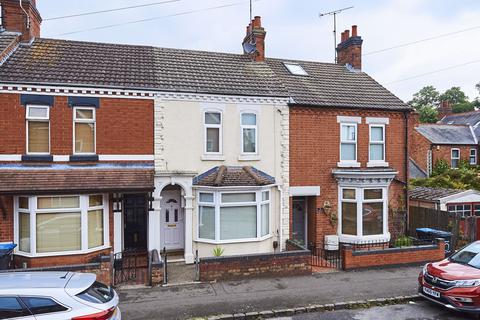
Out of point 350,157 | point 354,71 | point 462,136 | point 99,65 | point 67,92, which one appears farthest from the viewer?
point 462,136

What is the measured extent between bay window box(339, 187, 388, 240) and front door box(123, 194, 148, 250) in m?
7.68

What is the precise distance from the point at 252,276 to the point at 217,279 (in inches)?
41.6

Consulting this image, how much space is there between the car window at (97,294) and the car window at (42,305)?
33cm

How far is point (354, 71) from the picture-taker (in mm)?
17891

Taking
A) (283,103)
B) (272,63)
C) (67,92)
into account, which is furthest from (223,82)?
(67,92)

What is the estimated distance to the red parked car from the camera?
7.60m

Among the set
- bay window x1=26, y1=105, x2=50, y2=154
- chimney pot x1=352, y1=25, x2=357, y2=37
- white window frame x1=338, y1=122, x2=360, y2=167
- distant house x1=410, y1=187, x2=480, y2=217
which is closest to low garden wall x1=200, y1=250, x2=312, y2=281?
white window frame x1=338, y1=122, x2=360, y2=167

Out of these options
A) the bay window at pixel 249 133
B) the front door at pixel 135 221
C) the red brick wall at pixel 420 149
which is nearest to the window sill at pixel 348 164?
the bay window at pixel 249 133

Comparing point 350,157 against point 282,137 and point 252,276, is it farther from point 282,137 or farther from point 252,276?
point 252,276

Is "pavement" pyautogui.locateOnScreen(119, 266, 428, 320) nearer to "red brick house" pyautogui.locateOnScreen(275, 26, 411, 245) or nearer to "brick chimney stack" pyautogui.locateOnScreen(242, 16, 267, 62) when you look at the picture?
"red brick house" pyautogui.locateOnScreen(275, 26, 411, 245)

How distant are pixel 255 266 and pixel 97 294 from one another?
5.55 metres

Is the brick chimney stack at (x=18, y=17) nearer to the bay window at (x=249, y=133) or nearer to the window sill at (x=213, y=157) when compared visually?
the window sill at (x=213, y=157)

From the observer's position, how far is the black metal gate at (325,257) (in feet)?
39.7

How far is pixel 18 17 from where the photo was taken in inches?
526
